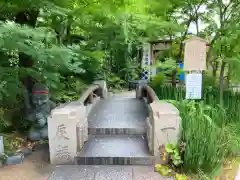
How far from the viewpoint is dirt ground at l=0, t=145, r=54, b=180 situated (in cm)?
395

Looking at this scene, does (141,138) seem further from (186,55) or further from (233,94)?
(233,94)

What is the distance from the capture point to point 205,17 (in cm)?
801

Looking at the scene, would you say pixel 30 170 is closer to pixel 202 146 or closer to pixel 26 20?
pixel 202 146

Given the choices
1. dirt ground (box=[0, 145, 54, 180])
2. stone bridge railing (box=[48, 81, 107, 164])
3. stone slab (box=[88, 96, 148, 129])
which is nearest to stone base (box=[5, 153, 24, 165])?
dirt ground (box=[0, 145, 54, 180])

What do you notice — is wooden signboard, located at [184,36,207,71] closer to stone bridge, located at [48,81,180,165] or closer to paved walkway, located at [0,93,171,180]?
stone bridge, located at [48,81,180,165]

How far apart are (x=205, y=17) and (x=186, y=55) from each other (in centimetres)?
297

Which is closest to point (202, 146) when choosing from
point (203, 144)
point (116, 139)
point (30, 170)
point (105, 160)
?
point (203, 144)

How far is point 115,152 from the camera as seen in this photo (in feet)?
14.9

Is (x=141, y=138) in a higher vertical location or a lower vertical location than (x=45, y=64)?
lower

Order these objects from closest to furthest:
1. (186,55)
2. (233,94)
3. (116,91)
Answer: (186,55) → (233,94) → (116,91)

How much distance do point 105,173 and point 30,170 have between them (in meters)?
1.21

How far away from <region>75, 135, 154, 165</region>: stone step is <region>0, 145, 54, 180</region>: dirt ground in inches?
21.4

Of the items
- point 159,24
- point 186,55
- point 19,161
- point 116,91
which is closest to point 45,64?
point 19,161

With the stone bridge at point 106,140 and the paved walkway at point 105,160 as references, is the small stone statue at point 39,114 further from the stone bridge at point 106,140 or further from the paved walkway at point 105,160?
the stone bridge at point 106,140
